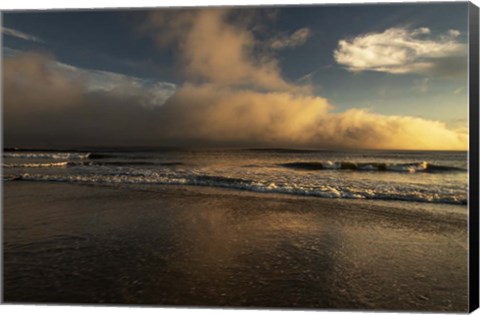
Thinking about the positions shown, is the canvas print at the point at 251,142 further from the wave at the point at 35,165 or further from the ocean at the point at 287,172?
the wave at the point at 35,165

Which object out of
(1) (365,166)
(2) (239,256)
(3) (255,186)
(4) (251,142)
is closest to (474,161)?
(2) (239,256)

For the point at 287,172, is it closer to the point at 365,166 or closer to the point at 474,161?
the point at 365,166

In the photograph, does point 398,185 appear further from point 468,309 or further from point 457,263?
point 468,309

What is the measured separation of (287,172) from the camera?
17.2ft

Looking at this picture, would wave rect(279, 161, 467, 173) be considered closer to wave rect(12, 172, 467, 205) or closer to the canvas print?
the canvas print

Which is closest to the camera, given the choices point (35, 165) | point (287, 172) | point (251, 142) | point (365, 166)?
point (251, 142)

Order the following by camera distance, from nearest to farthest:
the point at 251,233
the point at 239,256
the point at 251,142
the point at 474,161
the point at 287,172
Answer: the point at 474,161
the point at 239,256
the point at 251,233
the point at 251,142
the point at 287,172

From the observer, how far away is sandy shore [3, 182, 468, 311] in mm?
2510

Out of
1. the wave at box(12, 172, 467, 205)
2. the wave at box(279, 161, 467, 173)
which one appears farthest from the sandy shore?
the wave at box(279, 161, 467, 173)

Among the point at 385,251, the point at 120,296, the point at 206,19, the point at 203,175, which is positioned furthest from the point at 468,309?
the point at 203,175

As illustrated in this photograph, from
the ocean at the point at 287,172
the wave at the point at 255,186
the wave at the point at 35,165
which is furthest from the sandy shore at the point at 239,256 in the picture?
the wave at the point at 35,165

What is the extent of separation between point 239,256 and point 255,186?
2.18 metres

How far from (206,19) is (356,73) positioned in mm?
1504

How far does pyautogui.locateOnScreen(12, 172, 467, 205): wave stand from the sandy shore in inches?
13.1
